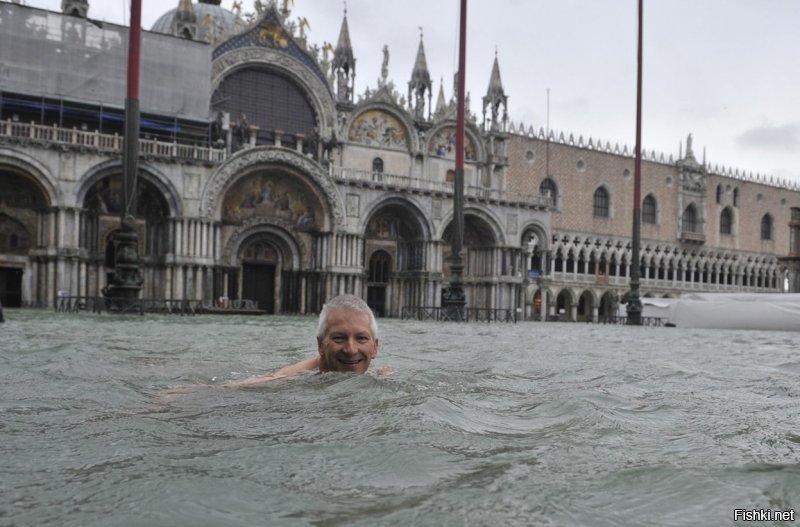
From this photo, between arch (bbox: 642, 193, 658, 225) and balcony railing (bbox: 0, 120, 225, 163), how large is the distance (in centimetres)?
2975

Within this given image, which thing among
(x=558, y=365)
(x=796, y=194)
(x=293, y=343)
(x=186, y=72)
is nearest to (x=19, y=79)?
(x=186, y=72)

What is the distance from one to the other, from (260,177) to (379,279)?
8038mm

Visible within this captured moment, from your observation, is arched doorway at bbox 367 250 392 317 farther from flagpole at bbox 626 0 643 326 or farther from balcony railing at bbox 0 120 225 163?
flagpole at bbox 626 0 643 326

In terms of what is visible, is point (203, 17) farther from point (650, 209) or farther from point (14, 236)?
point (650, 209)

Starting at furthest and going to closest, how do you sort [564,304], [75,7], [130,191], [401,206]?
1. [564,304]
2. [401,206]
3. [75,7]
4. [130,191]

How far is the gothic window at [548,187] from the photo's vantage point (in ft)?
141

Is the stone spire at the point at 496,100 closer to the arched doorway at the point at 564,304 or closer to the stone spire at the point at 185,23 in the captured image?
the arched doorway at the point at 564,304

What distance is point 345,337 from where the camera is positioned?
4.74 metres

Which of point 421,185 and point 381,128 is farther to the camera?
point 381,128

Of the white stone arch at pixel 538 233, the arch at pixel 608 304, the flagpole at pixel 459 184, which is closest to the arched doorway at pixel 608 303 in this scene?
the arch at pixel 608 304

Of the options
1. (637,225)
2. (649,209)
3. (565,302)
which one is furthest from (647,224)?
(637,225)

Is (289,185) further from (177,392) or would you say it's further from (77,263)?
(177,392)

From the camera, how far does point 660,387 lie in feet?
17.6

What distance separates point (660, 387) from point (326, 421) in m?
2.94
